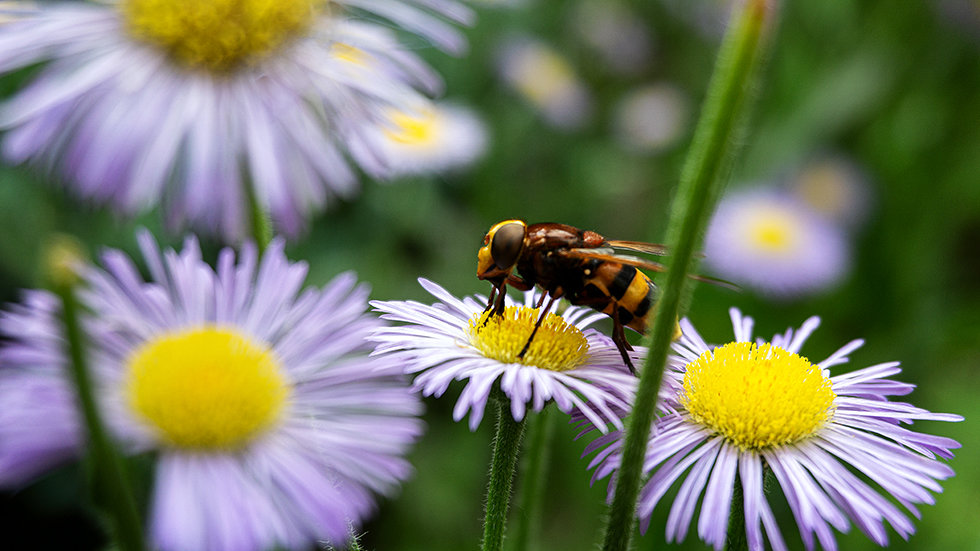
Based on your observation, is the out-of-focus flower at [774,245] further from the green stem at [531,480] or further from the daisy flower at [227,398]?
the daisy flower at [227,398]

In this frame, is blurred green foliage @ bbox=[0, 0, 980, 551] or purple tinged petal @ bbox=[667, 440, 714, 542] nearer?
purple tinged petal @ bbox=[667, 440, 714, 542]

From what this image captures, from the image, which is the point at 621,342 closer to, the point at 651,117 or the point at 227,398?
the point at 227,398

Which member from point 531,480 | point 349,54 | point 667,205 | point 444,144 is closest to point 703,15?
point 444,144

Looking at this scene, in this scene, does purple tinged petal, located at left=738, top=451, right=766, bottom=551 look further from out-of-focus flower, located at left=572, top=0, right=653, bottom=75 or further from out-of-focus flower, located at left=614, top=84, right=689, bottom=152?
out-of-focus flower, located at left=572, top=0, right=653, bottom=75

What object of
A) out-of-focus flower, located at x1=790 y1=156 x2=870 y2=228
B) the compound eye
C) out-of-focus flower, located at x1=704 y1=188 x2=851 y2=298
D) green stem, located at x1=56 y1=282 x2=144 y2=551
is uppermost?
out-of-focus flower, located at x1=790 y1=156 x2=870 y2=228

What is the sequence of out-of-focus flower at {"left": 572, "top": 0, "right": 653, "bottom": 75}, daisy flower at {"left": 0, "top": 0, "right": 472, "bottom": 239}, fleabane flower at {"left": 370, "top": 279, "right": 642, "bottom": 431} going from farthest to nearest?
out-of-focus flower at {"left": 572, "top": 0, "right": 653, "bottom": 75} < daisy flower at {"left": 0, "top": 0, "right": 472, "bottom": 239} < fleabane flower at {"left": 370, "top": 279, "right": 642, "bottom": 431}

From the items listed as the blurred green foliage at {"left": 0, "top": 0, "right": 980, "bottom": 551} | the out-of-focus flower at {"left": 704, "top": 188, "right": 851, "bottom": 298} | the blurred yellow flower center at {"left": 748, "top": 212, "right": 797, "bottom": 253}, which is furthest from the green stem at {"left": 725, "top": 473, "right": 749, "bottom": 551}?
the blurred yellow flower center at {"left": 748, "top": 212, "right": 797, "bottom": 253}

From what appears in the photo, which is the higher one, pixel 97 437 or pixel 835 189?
pixel 835 189
